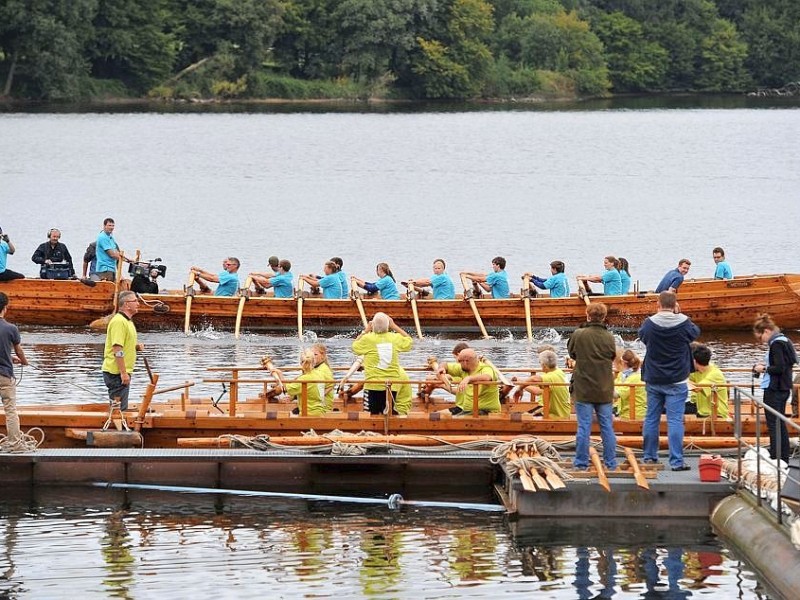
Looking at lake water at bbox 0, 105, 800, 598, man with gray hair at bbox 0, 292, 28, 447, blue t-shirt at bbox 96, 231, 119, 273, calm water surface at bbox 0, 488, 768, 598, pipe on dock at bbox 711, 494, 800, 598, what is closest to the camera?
pipe on dock at bbox 711, 494, 800, 598

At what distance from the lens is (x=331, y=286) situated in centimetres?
3556

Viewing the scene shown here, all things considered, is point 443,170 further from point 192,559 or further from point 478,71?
point 192,559

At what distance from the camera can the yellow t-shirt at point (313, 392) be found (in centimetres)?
2193

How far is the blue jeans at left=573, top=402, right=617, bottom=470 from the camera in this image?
19.2 m

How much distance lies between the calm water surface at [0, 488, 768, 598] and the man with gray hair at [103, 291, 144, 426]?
4.99 feet

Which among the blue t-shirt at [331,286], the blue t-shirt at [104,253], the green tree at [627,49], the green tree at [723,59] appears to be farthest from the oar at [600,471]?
the green tree at [723,59]

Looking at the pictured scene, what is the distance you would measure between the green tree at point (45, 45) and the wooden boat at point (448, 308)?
72.1m

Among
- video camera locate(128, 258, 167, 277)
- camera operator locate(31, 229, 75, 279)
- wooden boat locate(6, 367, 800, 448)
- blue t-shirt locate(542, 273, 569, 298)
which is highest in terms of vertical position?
camera operator locate(31, 229, 75, 279)

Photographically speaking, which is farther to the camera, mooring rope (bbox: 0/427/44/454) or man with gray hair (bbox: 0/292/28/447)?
mooring rope (bbox: 0/427/44/454)

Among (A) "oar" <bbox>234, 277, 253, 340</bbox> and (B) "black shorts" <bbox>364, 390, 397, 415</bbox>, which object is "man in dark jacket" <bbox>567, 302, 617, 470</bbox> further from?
(A) "oar" <bbox>234, 277, 253, 340</bbox>

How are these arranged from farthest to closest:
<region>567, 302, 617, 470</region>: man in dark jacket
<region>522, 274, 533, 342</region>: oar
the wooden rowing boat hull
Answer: <region>522, 274, 533, 342</region>: oar, the wooden rowing boat hull, <region>567, 302, 617, 470</region>: man in dark jacket

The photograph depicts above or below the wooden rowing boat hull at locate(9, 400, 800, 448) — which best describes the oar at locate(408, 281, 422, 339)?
above

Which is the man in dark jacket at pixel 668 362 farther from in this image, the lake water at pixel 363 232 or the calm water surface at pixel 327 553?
the lake water at pixel 363 232

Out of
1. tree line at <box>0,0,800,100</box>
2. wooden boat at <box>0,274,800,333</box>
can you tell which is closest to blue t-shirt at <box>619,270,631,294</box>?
wooden boat at <box>0,274,800,333</box>
